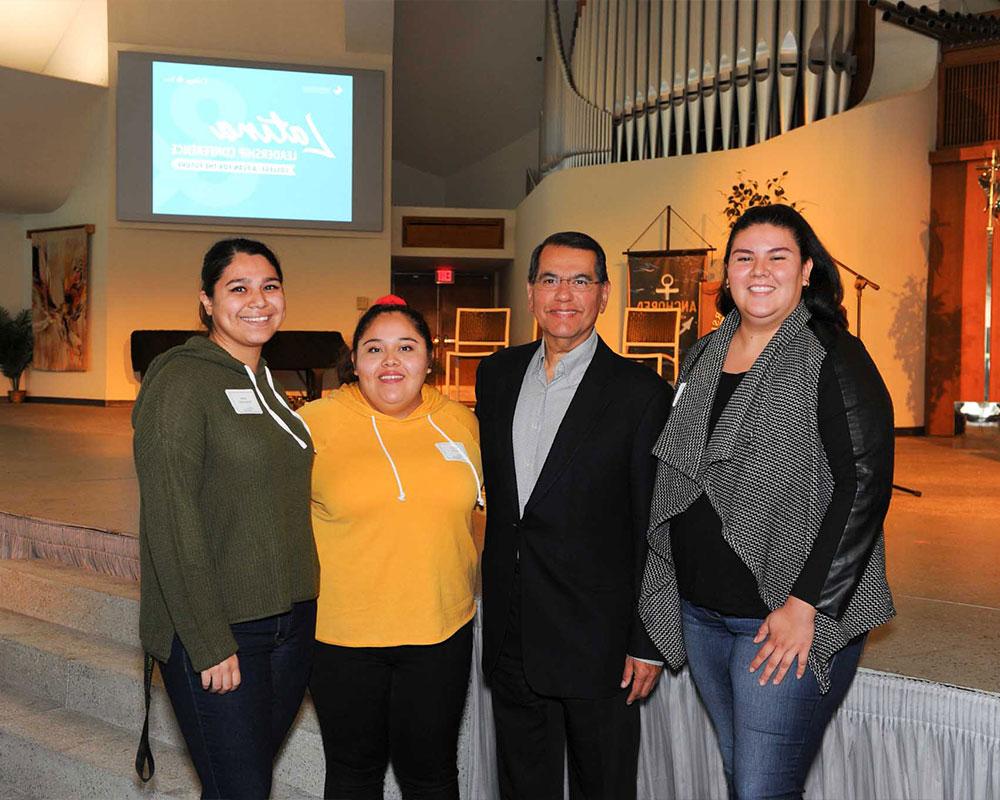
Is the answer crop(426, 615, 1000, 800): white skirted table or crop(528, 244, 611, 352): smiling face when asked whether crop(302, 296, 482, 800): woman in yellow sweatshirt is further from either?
crop(426, 615, 1000, 800): white skirted table

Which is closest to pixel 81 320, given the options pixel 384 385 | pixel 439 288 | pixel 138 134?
pixel 138 134

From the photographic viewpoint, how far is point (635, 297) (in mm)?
9727

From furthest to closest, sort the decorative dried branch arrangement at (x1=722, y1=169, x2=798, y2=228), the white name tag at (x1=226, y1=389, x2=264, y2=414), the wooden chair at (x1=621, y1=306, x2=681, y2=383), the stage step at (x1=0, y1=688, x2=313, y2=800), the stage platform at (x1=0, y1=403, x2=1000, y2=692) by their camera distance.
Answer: the wooden chair at (x1=621, y1=306, x2=681, y2=383)
the decorative dried branch arrangement at (x1=722, y1=169, x2=798, y2=228)
the stage step at (x1=0, y1=688, x2=313, y2=800)
the stage platform at (x1=0, y1=403, x2=1000, y2=692)
the white name tag at (x1=226, y1=389, x2=264, y2=414)

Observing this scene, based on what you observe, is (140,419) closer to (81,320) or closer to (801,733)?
(801,733)

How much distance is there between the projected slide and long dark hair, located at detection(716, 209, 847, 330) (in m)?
9.91

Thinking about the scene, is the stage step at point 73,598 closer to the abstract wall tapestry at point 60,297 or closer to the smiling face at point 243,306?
the smiling face at point 243,306

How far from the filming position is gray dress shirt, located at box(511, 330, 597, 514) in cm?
207

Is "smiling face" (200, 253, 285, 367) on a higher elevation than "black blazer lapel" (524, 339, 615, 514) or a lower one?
higher

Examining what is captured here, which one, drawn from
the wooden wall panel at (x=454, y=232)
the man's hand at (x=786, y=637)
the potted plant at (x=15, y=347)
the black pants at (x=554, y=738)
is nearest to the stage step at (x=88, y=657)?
the black pants at (x=554, y=738)

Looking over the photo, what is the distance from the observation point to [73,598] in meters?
3.72

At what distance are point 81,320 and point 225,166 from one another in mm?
2572

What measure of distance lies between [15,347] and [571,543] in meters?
12.0

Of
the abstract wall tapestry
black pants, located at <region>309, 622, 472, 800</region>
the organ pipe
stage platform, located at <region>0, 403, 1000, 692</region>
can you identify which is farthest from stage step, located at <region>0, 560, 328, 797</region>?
the abstract wall tapestry

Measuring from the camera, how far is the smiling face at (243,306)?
1981mm
